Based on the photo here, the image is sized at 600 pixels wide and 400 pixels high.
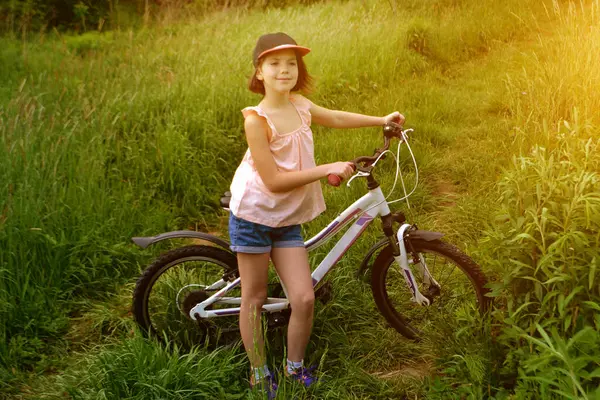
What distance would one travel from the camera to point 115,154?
5.03 m

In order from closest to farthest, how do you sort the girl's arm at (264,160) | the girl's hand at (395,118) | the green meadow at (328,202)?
the green meadow at (328,202) → the girl's arm at (264,160) → the girl's hand at (395,118)

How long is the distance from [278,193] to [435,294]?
105 centimetres

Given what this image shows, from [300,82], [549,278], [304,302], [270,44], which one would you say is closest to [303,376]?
[304,302]

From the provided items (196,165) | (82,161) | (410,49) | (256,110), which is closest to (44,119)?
(82,161)

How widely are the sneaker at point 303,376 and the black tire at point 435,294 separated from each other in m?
0.61

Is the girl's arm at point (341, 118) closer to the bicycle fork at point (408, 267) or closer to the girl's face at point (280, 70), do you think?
the girl's face at point (280, 70)

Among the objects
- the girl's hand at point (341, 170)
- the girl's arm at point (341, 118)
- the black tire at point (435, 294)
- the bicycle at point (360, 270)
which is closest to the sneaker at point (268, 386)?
the bicycle at point (360, 270)

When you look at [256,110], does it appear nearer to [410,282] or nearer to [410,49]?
[410,282]

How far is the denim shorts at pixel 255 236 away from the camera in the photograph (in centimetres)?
292

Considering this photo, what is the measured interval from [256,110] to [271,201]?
426 mm

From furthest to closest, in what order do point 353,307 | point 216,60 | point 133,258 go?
point 216,60 → point 133,258 → point 353,307

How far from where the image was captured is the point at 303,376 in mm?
3029

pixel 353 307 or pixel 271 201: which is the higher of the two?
pixel 271 201

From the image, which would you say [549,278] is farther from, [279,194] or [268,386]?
[268,386]
